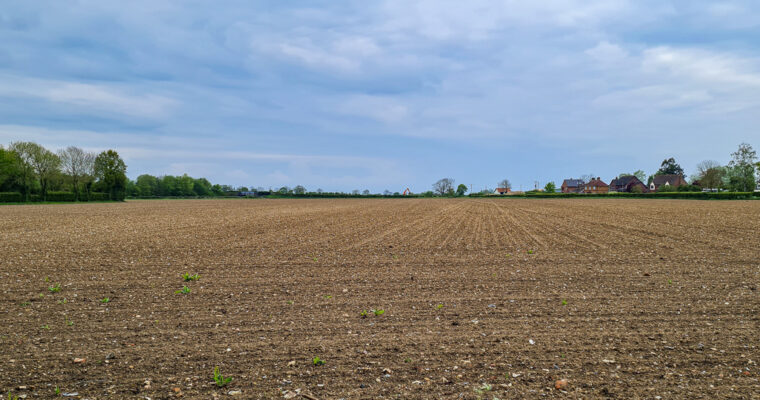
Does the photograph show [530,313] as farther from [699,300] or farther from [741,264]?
[741,264]

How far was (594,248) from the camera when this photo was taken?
14539 millimetres

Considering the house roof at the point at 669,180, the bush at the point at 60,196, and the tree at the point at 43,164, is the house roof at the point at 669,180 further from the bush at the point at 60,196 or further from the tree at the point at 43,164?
the tree at the point at 43,164

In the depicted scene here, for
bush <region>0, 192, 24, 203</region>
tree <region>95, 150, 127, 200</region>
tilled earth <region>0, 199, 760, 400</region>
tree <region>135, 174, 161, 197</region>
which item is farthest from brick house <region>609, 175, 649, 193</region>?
tree <region>135, 174, 161, 197</region>

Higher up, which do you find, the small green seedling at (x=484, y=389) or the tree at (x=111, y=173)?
the tree at (x=111, y=173)

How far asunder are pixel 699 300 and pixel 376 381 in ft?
24.4

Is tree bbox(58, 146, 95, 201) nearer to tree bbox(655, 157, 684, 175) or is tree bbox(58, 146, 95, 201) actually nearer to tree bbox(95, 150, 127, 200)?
tree bbox(95, 150, 127, 200)

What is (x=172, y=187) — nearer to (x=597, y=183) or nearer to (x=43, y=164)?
(x=43, y=164)

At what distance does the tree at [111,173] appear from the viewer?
85875mm

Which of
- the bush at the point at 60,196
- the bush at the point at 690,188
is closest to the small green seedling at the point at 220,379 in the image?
the bush at the point at 60,196

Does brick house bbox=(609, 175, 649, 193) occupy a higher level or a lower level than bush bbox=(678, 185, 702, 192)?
higher

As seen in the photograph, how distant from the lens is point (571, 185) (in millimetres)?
172250

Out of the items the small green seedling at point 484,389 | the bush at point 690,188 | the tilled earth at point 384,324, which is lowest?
the small green seedling at point 484,389

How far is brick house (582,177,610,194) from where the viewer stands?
146875mm

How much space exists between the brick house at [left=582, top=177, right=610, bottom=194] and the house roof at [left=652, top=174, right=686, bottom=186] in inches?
604
